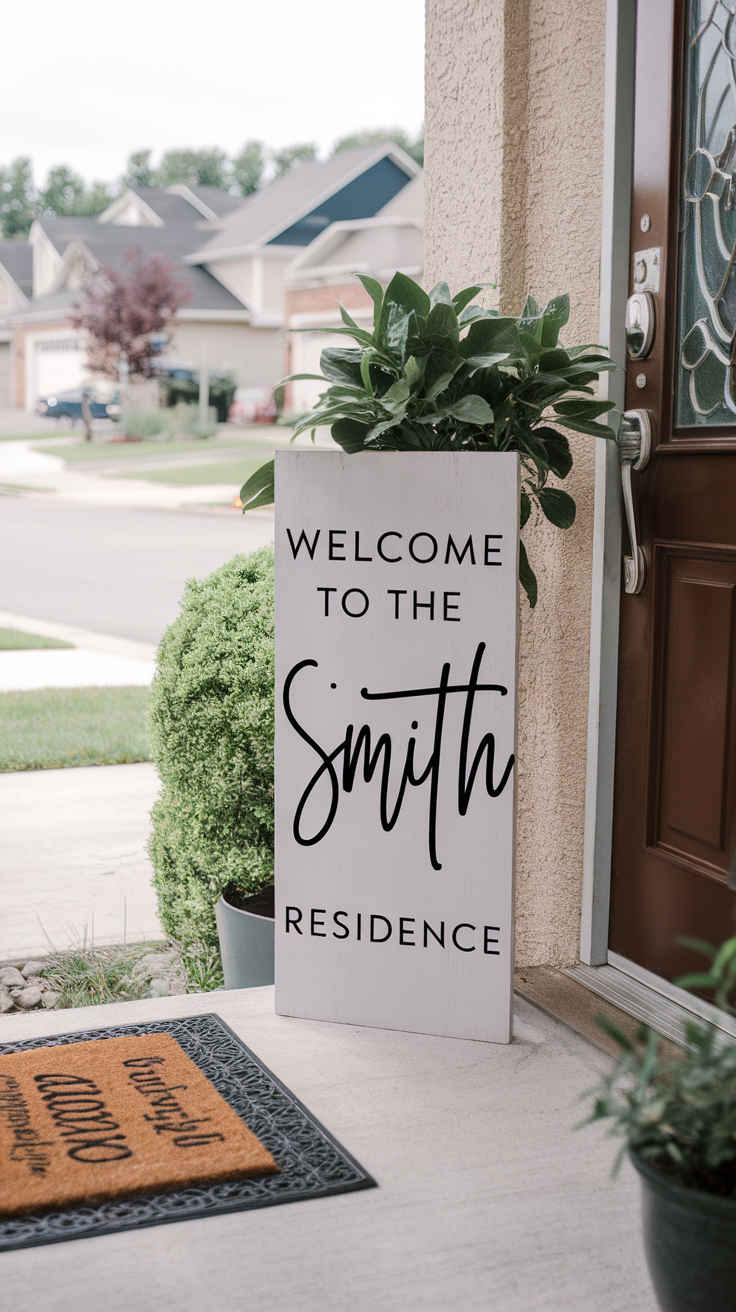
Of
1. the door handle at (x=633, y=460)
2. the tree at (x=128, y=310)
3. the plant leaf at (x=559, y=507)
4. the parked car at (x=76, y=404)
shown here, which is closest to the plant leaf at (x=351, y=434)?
the plant leaf at (x=559, y=507)

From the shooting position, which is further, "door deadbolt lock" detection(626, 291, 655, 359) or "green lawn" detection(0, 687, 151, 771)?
"green lawn" detection(0, 687, 151, 771)

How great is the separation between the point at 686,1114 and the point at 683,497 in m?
1.46

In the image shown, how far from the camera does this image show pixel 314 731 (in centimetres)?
240

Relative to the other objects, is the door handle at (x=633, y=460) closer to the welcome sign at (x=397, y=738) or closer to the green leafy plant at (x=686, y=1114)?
the welcome sign at (x=397, y=738)

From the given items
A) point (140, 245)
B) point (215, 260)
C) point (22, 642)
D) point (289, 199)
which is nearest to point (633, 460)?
point (22, 642)

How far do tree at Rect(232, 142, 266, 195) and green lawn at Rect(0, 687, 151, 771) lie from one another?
50.4 metres

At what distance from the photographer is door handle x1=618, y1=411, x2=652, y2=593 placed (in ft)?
8.16

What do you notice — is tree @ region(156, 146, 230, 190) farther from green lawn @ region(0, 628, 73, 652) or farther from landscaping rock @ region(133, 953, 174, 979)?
landscaping rock @ region(133, 953, 174, 979)

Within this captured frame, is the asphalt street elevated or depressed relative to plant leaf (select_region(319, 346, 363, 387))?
depressed

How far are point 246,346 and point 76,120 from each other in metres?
22.3

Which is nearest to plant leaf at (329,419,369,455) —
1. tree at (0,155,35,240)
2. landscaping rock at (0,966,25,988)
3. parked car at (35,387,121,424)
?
landscaping rock at (0,966,25,988)

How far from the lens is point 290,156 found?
169 feet

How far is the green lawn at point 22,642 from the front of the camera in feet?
26.8

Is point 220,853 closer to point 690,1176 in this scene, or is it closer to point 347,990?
point 347,990
